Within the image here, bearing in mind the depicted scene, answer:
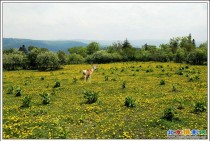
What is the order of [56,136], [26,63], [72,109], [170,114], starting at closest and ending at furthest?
[56,136]
[170,114]
[72,109]
[26,63]

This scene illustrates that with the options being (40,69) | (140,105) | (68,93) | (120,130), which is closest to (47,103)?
(68,93)

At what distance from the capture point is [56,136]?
13.3m

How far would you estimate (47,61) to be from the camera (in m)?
51.5

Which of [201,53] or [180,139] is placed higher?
[201,53]

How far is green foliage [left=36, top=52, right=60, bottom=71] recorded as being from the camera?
5138 centimetres

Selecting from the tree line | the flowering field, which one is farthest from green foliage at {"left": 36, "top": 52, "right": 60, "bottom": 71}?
the flowering field

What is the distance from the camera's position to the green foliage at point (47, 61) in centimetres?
5138

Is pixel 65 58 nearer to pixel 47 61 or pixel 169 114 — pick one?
pixel 47 61

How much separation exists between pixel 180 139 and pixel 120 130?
A: 8.45ft

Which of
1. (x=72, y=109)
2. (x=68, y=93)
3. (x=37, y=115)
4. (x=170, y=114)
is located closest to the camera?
(x=170, y=114)

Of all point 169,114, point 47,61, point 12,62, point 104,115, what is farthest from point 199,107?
point 12,62

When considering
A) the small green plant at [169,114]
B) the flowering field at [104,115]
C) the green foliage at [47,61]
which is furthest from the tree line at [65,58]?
the small green plant at [169,114]

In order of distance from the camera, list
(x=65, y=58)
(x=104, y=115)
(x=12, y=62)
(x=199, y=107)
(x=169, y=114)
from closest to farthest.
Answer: (x=169, y=114) < (x=104, y=115) < (x=199, y=107) < (x=12, y=62) < (x=65, y=58)

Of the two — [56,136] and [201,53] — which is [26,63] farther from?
[56,136]
